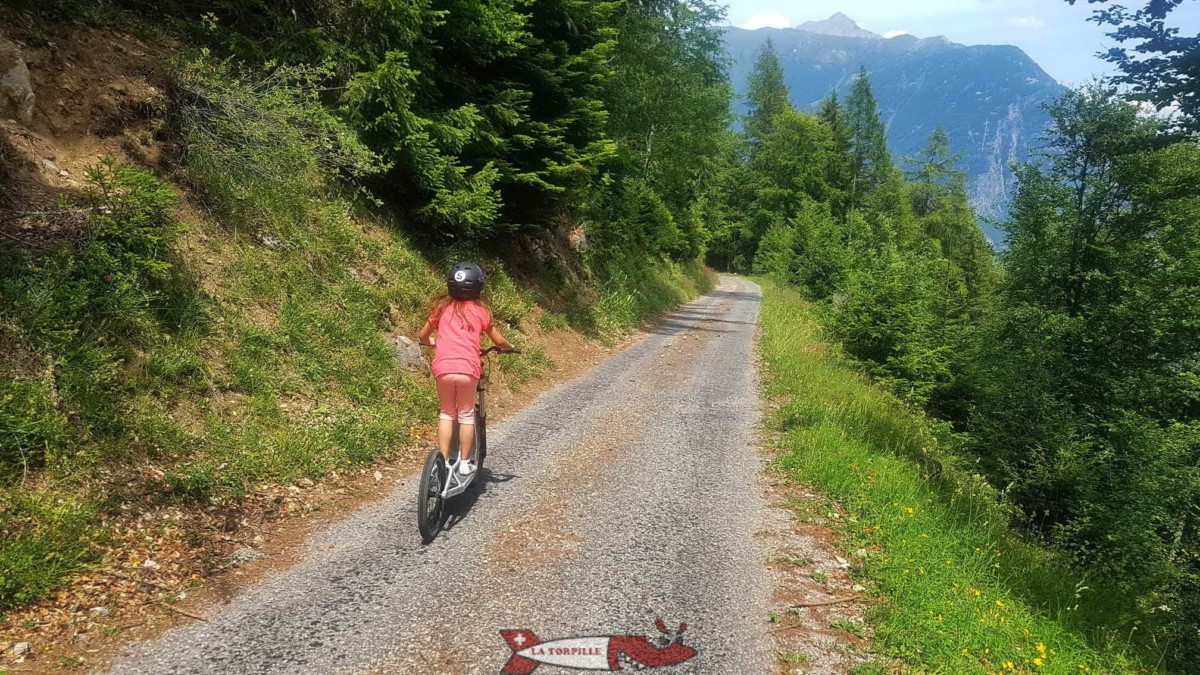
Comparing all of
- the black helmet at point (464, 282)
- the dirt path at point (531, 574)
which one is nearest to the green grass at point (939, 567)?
the dirt path at point (531, 574)

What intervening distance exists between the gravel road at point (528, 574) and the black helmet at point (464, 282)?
6.35 ft

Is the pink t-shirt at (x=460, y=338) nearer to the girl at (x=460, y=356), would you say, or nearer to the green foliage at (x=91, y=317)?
the girl at (x=460, y=356)

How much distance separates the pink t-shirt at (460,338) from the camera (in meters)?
4.91

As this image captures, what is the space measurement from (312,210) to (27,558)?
254 inches

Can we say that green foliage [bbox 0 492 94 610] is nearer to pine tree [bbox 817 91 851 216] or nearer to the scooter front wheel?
Result: the scooter front wheel

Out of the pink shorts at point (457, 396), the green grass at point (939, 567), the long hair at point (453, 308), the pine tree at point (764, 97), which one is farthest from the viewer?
the pine tree at point (764, 97)

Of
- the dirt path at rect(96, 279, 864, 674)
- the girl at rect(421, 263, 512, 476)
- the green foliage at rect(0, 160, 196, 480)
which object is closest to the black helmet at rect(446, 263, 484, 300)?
the girl at rect(421, 263, 512, 476)

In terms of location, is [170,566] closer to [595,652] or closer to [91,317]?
[91,317]

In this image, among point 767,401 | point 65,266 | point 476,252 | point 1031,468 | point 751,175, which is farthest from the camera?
point 751,175

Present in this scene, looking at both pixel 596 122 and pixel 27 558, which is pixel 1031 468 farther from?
pixel 27 558

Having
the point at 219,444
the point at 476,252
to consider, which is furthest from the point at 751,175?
the point at 219,444

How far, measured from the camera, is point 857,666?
11.2 feet

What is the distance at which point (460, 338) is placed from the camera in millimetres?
4977

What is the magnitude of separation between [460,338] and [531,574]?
1992mm
